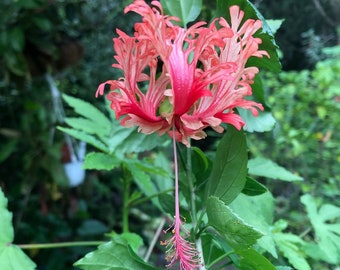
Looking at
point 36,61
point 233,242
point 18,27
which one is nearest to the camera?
point 233,242

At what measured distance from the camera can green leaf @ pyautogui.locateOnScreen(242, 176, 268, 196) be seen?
1.58ft

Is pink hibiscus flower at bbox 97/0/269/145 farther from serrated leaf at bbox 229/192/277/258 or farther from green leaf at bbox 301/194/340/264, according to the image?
green leaf at bbox 301/194/340/264

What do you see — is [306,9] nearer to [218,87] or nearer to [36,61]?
[36,61]

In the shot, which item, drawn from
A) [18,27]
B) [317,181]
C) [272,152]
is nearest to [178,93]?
[18,27]

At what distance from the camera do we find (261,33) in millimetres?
→ 464

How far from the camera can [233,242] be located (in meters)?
0.40

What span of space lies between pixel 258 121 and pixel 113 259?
0.84ft

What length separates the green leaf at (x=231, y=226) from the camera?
0.37 metres

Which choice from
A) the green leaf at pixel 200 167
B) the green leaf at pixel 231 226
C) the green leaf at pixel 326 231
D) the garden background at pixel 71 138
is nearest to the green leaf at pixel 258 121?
the green leaf at pixel 200 167

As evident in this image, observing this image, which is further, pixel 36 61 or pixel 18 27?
pixel 36 61

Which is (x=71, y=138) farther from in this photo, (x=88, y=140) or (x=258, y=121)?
(x=258, y=121)

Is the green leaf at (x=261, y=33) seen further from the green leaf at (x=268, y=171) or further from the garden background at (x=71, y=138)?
the garden background at (x=71, y=138)

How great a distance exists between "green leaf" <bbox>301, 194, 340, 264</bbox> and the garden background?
472mm

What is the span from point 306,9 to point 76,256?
2.38 m
